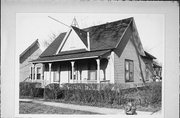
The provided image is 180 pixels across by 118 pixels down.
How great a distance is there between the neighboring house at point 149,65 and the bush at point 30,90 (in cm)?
181

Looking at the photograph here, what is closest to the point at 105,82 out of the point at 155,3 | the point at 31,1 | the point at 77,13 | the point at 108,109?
the point at 108,109

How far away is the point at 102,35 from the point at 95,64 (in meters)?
0.51

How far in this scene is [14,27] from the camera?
13.1 ft

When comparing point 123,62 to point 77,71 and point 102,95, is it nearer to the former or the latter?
point 102,95

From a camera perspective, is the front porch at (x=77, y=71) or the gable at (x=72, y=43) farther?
the gable at (x=72, y=43)

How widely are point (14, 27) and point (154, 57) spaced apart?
238 cm

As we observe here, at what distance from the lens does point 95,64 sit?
3.98 meters

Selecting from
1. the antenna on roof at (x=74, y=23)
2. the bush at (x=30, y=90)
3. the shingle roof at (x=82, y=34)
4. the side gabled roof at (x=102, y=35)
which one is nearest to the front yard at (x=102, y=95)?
the bush at (x=30, y=90)

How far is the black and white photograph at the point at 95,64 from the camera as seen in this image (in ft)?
13.1

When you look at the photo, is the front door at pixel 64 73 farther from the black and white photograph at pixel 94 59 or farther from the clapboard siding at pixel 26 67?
the clapboard siding at pixel 26 67

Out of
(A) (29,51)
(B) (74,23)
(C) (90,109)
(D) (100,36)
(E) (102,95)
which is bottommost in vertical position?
(C) (90,109)

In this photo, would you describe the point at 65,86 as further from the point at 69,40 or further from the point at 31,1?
the point at 31,1

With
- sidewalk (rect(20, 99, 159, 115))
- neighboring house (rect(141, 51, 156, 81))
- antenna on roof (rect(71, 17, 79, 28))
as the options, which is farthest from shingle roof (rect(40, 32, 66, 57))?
neighboring house (rect(141, 51, 156, 81))

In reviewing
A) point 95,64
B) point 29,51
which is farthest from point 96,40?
point 29,51
